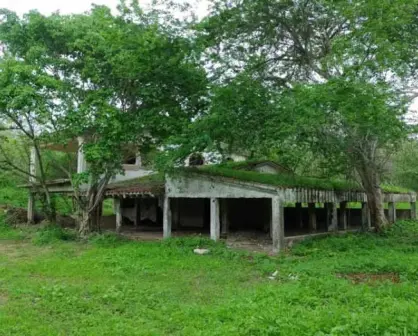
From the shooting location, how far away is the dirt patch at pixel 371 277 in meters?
9.23

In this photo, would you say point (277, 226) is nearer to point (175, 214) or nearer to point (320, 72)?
point (320, 72)

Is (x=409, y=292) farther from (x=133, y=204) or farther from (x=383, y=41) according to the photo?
(x=133, y=204)

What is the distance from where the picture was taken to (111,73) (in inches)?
613

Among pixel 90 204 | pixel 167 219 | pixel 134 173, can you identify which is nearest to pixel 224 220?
pixel 167 219

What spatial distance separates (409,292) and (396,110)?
6.68 m

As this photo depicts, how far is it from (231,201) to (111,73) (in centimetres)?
995

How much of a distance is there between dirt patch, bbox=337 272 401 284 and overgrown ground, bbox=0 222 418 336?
24 millimetres

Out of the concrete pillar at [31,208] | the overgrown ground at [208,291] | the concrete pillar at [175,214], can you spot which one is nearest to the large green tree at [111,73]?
the overgrown ground at [208,291]

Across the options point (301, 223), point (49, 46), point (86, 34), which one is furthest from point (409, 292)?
point (301, 223)

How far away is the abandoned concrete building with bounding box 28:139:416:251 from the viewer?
15.1 metres

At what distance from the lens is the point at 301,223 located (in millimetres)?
24297

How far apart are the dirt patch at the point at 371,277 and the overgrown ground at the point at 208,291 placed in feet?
0.08

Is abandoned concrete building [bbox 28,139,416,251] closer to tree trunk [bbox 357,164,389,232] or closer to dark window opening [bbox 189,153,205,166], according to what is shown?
dark window opening [bbox 189,153,205,166]

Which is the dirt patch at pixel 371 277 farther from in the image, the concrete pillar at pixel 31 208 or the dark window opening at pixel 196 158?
the concrete pillar at pixel 31 208
